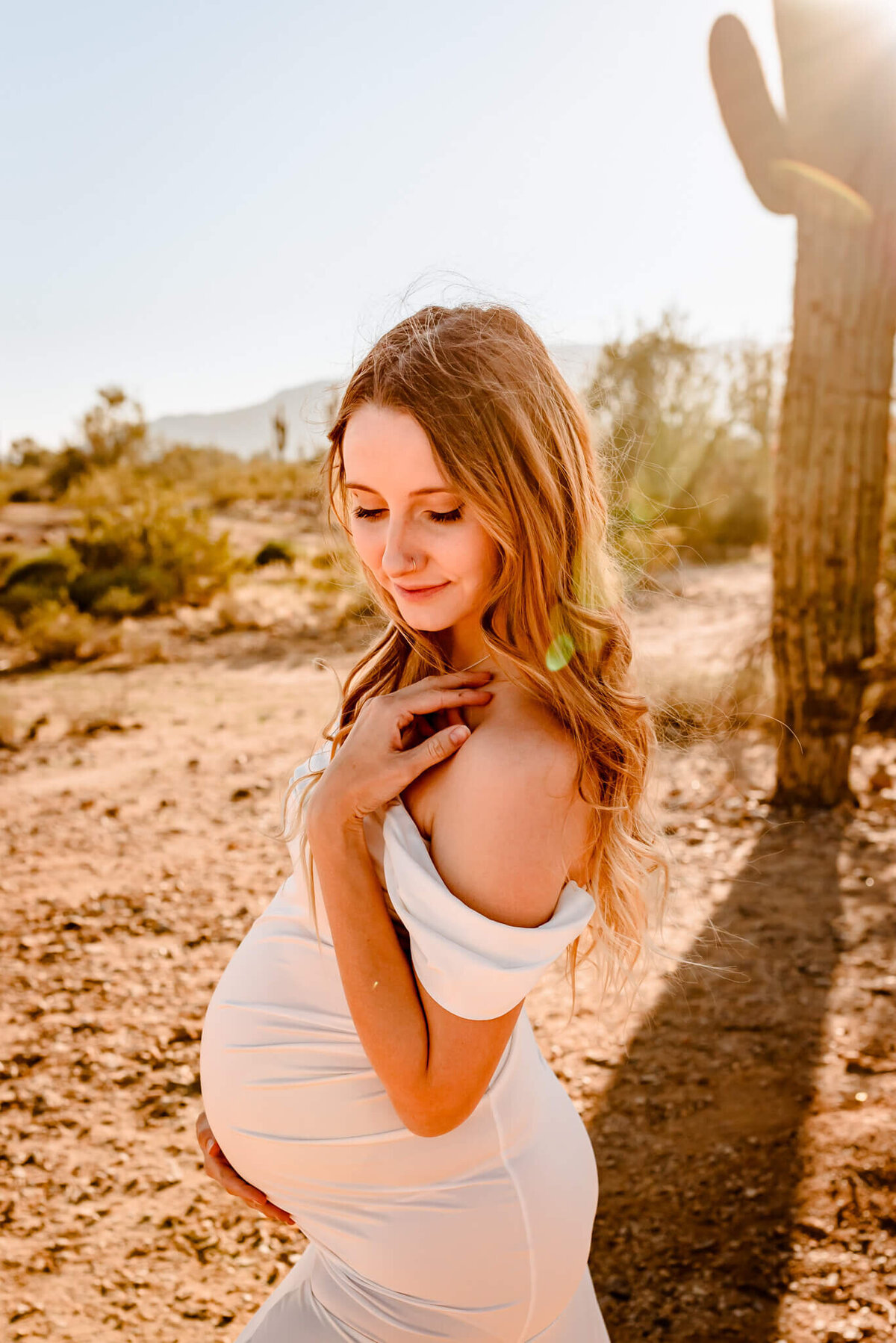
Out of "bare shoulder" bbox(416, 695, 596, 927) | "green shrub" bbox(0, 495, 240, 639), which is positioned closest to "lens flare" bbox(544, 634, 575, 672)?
"bare shoulder" bbox(416, 695, 596, 927)

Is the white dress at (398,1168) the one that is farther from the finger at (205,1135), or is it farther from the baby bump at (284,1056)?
the finger at (205,1135)

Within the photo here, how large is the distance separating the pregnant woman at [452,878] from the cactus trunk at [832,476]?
3.36 metres

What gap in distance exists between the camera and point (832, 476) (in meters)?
4.26

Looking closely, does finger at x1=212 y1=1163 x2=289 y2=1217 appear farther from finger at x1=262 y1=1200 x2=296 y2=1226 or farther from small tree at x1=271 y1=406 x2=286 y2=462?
small tree at x1=271 y1=406 x2=286 y2=462

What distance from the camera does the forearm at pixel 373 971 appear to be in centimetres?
107

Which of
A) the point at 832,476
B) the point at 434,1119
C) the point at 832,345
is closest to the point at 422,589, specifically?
the point at 434,1119

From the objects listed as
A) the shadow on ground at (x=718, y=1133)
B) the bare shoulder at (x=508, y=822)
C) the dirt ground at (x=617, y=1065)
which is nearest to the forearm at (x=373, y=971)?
the bare shoulder at (x=508, y=822)

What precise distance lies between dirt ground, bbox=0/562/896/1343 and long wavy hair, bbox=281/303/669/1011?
0.25 meters

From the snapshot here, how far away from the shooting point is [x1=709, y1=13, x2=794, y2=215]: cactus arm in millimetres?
4449

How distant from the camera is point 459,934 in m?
1.02

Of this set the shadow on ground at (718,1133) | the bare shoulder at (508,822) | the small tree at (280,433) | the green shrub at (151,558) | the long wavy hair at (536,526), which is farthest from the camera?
the small tree at (280,433)

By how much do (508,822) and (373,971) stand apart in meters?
0.25

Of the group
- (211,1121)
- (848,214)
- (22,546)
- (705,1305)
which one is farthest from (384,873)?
(22,546)

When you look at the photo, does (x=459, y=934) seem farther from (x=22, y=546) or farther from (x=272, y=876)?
(x=22, y=546)
